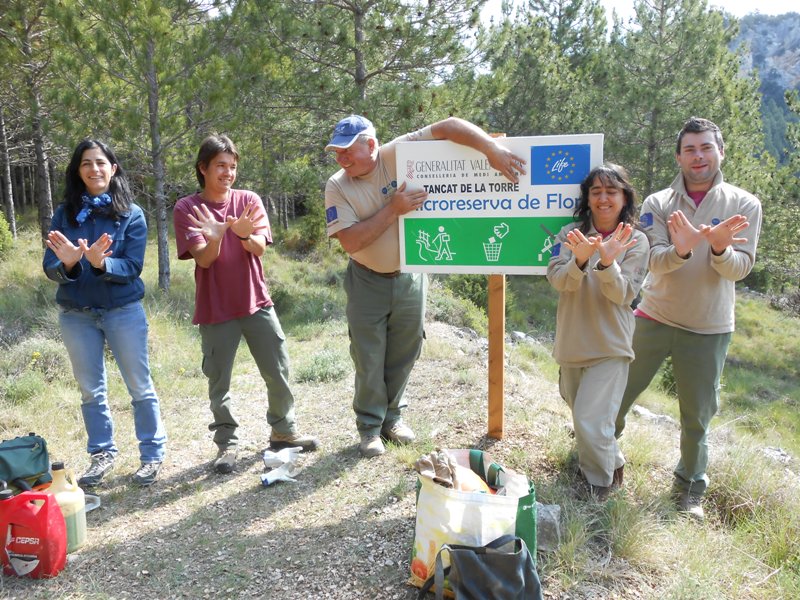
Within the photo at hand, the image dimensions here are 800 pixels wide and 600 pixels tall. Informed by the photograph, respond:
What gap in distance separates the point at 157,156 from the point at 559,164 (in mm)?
9257

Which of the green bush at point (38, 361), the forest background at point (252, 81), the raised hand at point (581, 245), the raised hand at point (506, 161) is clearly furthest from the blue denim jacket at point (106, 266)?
the forest background at point (252, 81)

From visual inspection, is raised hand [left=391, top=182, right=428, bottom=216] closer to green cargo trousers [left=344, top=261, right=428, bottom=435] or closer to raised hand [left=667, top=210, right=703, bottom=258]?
green cargo trousers [left=344, top=261, right=428, bottom=435]

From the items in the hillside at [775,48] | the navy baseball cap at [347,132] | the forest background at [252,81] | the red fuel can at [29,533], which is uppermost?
the hillside at [775,48]

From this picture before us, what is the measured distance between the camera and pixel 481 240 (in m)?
3.67

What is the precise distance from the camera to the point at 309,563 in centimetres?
296

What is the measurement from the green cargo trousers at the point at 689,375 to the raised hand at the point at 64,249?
10.7 ft

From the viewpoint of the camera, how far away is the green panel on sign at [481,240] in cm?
352

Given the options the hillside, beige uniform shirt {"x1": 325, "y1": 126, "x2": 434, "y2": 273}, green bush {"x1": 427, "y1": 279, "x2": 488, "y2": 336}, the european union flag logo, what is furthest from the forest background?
the hillside

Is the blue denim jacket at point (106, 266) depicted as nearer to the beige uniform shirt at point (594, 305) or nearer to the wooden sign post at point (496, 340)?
the wooden sign post at point (496, 340)

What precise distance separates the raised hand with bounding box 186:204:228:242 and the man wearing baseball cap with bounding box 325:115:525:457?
25.0 inches

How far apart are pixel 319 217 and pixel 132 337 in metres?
13.4

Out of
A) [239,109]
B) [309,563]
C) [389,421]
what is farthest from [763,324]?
[309,563]

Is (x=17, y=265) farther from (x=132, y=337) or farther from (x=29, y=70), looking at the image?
(x=132, y=337)

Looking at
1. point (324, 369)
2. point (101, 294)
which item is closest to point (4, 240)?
point (324, 369)
